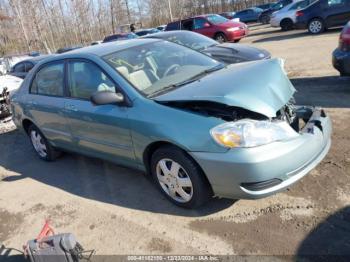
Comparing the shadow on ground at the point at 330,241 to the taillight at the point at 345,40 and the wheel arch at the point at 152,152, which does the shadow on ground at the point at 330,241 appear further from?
the taillight at the point at 345,40

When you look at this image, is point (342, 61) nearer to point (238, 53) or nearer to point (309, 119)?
point (238, 53)

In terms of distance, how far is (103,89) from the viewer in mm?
4184

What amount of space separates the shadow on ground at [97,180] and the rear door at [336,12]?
41.4 feet

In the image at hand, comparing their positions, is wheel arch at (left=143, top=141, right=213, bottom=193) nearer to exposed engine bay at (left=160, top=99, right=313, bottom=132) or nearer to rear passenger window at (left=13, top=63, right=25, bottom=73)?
exposed engine bay at (left=160, top=99, right=313, bottom=132)

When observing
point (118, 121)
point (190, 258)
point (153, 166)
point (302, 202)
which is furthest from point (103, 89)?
point (302, 202)

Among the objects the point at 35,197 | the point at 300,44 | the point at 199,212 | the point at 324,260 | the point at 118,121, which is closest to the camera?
the point at 324,260

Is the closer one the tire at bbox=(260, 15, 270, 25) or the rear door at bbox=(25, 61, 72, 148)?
the rear door at bbox=(25, 61, 72, 148)

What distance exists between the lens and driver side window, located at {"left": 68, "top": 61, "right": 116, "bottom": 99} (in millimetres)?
4164

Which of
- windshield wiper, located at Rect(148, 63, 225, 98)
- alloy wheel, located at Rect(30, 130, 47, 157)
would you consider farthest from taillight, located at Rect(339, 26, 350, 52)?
alloy wheel, located at Rect(30, 130, 47, 157)

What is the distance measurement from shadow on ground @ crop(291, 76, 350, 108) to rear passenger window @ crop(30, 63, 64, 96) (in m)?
3.89

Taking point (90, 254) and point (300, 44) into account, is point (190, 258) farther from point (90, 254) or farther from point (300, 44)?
point (300, 44)

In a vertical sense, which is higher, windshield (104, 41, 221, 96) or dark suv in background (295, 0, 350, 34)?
windshield (104, 41, 221, 96)

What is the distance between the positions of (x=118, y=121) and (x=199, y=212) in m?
1.26

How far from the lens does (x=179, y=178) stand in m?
3.62
